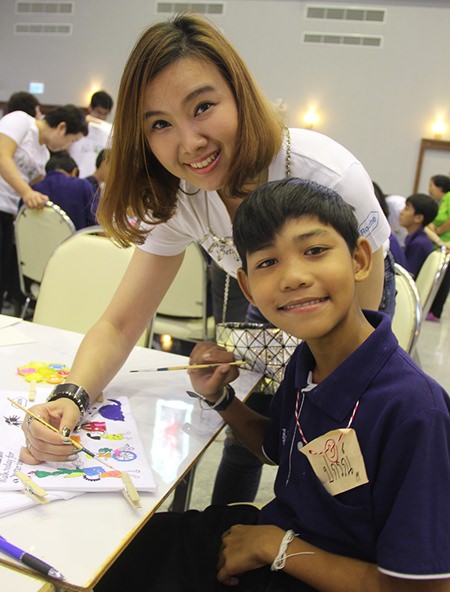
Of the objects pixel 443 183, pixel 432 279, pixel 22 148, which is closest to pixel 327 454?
pixel 432 279

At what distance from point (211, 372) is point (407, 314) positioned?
2.19ft

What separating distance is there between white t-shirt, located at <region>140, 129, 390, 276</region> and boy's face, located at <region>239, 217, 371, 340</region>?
0.84 feet

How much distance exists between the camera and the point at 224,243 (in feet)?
4.38

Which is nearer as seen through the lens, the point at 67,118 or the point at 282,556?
the point at 282,556

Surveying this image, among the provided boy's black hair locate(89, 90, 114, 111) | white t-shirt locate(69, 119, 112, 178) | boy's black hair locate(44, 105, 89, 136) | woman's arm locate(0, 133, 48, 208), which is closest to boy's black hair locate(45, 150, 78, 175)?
boy's black hair locate(44, 105, 89, 136)

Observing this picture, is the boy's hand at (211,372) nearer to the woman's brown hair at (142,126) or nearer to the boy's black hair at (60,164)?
the woman's brown hair at (142,126)

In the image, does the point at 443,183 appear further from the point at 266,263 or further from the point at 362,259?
the point at 266,263

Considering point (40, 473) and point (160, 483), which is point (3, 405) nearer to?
point (40, 473)

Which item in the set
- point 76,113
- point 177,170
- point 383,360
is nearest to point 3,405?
point 177,170

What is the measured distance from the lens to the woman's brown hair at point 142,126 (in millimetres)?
1078

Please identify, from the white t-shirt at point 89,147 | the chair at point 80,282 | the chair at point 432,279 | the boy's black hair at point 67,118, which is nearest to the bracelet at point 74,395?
the chair at point 80,282

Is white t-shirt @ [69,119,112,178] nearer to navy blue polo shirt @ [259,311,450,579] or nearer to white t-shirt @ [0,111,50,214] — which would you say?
white t-shirt @ [0,111,50,214]

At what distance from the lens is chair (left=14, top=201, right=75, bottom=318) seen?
9.73 ft

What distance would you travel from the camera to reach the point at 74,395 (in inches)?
41.6
